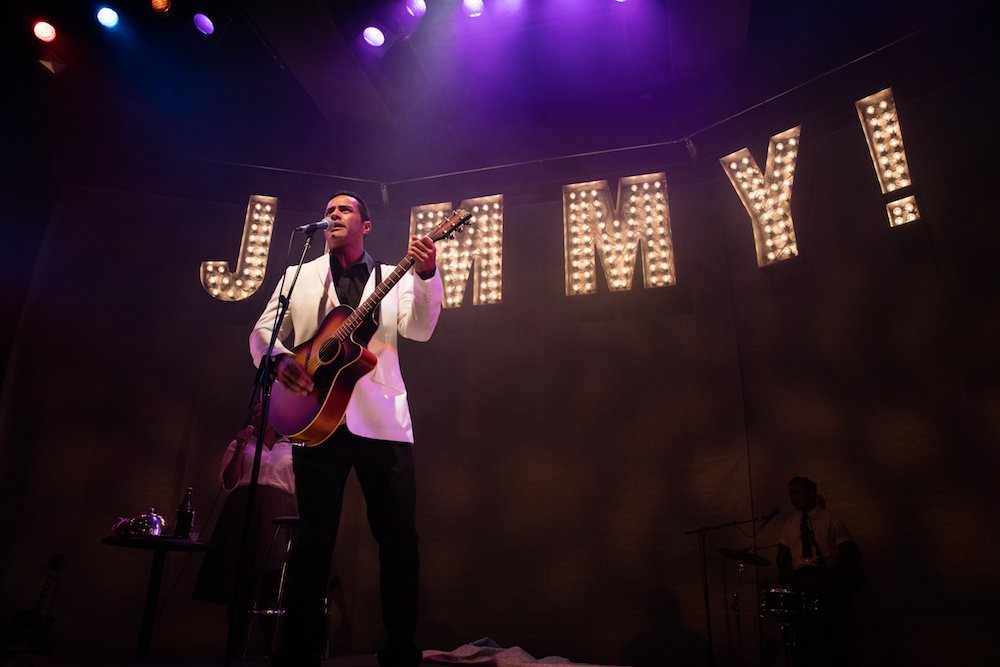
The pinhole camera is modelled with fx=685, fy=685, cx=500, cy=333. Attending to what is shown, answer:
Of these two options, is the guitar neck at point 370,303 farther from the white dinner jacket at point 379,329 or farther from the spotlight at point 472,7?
the spotlight at point 472,7

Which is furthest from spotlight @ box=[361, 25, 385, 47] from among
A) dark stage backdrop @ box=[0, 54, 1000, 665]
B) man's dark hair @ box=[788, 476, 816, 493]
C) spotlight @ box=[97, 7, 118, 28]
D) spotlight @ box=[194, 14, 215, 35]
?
man's dark hair @ box=[788, 476, 816, 493]

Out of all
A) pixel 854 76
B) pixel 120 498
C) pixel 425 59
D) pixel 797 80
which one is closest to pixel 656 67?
pixel 797 80

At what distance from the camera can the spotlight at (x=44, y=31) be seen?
525 cm

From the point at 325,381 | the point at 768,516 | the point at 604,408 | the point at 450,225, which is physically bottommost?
the point at 768,516

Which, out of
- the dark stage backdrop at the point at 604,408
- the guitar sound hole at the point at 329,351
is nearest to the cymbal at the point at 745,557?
the dark stage backdrop at the point at 604,408

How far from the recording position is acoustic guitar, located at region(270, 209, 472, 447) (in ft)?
8.87

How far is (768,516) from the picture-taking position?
5.11m

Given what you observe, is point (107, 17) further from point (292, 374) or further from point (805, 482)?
point (805, 482)

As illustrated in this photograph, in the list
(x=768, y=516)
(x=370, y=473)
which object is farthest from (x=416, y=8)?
(x=768, y=516)

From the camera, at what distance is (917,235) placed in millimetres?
5023

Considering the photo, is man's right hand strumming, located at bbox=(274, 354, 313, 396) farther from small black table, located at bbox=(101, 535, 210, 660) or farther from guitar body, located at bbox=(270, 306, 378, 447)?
small black table, located at bbox=(101, 535, 210, 660)

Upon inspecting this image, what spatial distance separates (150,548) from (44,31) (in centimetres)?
408

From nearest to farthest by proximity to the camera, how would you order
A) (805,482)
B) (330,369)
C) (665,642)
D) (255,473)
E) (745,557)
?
(255,473), (330,369), (745,557), (805,482), (665,642)

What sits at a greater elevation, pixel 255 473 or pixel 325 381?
pixel 325 381
